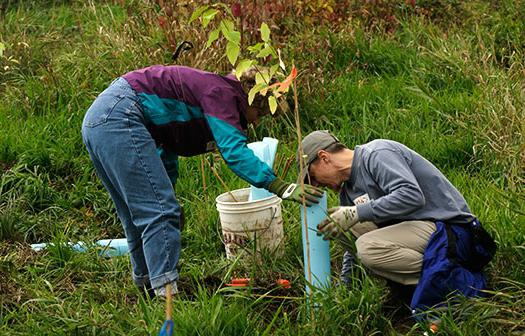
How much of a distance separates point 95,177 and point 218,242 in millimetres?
1470

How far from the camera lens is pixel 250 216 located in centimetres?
499

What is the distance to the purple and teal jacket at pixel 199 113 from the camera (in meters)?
4.29

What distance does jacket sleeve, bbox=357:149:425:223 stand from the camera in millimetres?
4000

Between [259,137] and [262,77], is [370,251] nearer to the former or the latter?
[262,77]

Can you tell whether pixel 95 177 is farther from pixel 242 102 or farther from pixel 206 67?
pixel 242 102

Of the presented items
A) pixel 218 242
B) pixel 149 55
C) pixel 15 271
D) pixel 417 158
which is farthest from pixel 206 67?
pixel 417 158

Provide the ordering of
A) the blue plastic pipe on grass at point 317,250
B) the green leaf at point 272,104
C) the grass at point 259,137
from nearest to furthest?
the green leaf at point 272,104 → the grass at point 259,137 → the blue plastic pipe on grass at point 317,250

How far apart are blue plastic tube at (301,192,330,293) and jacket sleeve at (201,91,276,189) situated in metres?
0.27

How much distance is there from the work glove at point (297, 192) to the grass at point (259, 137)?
44cm

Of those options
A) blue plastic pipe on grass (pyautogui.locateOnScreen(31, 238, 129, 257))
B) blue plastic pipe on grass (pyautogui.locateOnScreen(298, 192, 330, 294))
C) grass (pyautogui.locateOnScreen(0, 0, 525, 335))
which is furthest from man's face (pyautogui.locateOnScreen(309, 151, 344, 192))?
blue plastic pipe on grass (pyautogui.locateOnScreen(31, 238, 129, 257))

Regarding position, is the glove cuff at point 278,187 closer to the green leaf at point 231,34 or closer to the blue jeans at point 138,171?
the blue jeans at point 138,171

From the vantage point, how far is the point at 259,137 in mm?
6652

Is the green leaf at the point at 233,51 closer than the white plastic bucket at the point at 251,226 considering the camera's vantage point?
Yes

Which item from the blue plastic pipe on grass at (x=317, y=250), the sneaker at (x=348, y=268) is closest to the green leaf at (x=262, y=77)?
the blue plastic pipe on grass at (x=317, y=250)
